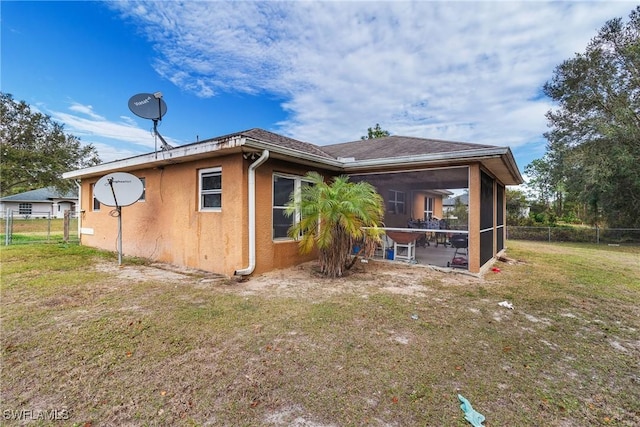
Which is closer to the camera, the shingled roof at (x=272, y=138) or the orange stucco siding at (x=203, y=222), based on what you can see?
the orange stucco siding at (x=203, y=222)

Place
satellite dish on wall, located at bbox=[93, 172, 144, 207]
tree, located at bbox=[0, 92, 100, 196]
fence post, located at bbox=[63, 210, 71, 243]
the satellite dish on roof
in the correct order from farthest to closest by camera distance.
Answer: tree, located at bbox=[0, 92, 100, 196], fence post, located at bbox=[63, 210, 71, 243], the satellite dish on roof, satellite dish on wall, located at bbox=[93, 172, 144, 207]

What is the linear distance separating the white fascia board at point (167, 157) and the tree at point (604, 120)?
58.2ft

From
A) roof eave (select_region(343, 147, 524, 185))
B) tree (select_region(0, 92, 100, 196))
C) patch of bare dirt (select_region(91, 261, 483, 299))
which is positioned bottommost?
patch of bare dirt (select_region(91, 261, 483, 299))

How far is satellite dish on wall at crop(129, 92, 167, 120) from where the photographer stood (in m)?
7.63

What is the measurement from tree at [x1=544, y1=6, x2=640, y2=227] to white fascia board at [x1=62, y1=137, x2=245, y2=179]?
1773cm

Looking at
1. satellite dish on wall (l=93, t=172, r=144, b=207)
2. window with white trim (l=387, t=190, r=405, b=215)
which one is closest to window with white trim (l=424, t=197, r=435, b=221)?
window with white trim (l=387, t=190, r=405, b=215)

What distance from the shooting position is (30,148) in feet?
75.3

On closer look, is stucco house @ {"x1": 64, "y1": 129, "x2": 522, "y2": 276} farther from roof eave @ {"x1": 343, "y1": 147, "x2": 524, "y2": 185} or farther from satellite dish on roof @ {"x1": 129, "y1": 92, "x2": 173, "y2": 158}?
satellite dish on roof @ {"x1": 129, "y1": 92, "x2": 173, "y2": 158}

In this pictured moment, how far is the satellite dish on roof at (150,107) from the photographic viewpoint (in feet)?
25.0

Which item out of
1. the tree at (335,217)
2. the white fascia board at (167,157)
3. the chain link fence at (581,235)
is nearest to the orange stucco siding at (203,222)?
the white fascia board at (167,157)

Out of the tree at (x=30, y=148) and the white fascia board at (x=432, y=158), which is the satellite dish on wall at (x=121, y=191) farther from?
the tree at (x=30, y=148)

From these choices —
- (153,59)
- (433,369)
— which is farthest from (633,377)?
(153,59)

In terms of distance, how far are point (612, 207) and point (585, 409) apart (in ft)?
66.7

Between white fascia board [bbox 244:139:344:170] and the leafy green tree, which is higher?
white fascia board [bbox 244:139:344:170]
